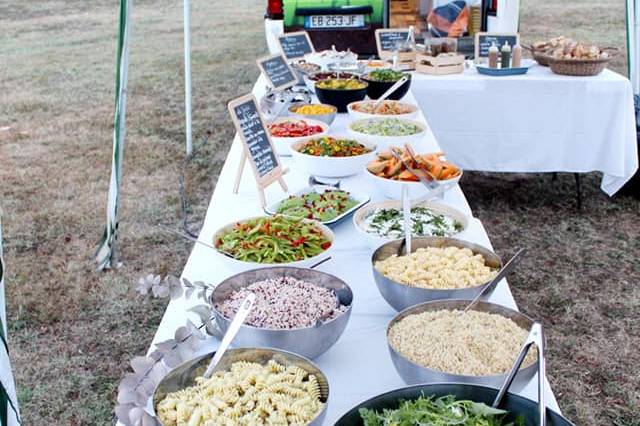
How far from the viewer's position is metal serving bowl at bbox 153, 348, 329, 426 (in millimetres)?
977

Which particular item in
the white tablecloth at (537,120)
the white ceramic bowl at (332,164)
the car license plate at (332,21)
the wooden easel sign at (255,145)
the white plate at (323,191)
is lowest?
the white tablecloth at (537,120)

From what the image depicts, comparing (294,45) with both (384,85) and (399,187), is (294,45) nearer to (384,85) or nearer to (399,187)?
(384,85)

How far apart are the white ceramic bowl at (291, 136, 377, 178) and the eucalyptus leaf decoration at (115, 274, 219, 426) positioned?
2.54ft

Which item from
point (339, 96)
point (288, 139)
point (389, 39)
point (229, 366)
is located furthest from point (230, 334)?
point (389, 39)

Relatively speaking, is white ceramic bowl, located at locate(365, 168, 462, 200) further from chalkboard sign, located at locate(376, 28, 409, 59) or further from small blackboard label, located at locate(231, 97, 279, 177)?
chalkboard sign, located at locate(376, 28, 409, 59)

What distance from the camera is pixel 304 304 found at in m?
1.18

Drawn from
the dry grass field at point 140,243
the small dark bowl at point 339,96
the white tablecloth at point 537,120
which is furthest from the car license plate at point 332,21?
the small dark bowl at point 339,96

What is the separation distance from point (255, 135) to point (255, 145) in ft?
0.12

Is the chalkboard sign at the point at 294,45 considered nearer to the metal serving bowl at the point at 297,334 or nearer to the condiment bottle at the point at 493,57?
the condiment bottle at the point at 493,57

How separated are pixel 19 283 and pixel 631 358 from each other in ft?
9.08

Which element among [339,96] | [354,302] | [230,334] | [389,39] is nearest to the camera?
[230,334]

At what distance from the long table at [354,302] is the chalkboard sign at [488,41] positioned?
2200 millimetres

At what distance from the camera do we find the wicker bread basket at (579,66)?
11.7ft

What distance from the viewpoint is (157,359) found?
1.05 metres
